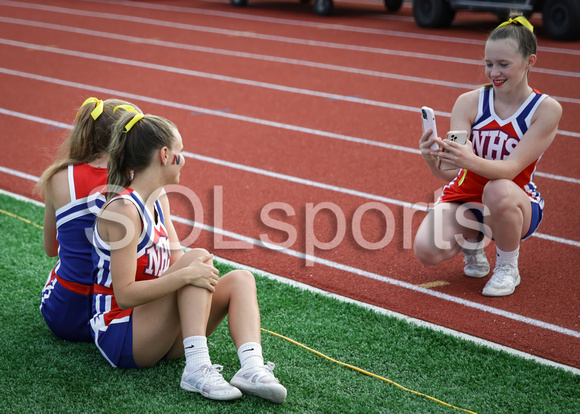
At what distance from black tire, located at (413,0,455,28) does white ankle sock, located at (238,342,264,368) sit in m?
11.5

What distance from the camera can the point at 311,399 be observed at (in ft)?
9.69

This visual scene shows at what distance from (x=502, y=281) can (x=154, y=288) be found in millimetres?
2071

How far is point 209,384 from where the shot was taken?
9.42ft

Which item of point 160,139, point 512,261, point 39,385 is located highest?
point 160,139

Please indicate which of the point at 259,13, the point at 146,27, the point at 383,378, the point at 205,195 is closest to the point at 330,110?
the point at 205,195

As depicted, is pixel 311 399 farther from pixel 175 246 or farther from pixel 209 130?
pixel 209 130

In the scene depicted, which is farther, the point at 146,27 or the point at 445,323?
the point at 146,27

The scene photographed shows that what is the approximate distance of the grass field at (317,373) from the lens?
2.91 meters

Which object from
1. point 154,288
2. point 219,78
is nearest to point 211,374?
point 154,288

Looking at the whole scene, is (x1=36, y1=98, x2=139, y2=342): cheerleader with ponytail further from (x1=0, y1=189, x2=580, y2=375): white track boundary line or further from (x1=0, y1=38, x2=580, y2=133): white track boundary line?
(x1=0, y1=38, x2=580, y2=133): white track boundary line

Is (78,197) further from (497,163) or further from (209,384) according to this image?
(497,163)

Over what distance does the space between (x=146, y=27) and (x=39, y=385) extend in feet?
40.6

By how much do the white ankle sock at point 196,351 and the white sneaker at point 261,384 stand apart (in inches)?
6.1

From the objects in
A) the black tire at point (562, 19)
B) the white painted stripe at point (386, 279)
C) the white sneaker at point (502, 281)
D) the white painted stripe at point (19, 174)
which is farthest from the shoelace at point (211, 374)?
the black tire at point (562, 19)
